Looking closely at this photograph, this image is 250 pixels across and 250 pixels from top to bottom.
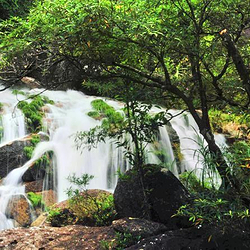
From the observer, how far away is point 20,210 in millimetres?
6504

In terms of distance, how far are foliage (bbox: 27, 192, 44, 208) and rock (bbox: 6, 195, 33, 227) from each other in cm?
16

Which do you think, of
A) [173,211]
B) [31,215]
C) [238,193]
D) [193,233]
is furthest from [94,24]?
[31,215]

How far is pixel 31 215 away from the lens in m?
6.56

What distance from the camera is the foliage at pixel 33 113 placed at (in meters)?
9.30

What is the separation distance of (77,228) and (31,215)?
2.55 meters

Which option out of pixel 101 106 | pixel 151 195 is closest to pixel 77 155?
pixel 101 106

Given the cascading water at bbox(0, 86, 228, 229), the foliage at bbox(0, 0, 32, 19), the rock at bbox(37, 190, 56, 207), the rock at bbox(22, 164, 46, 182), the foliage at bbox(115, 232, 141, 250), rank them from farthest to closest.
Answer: the foliage at bbox(0, 0, 32, 19), the cascading water at bbox(0, 86, 228, 229), the rock at bbox(22, 164, 46, 182), the rock at bbox(37, 190, 56, 207), the foliage at bbox(115, 232, 141, 250)

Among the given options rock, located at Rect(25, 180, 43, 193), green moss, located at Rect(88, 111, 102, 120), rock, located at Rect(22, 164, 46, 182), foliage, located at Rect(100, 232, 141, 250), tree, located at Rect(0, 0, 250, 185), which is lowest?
foliage, located at Rect(100, 232, 141, 250)

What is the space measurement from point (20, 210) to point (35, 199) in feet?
1.54

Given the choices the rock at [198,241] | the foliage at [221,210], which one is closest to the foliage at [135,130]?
the rock at [198,241]

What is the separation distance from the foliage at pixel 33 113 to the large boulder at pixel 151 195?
17.8 feet

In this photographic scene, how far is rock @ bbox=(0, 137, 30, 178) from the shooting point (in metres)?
7.73

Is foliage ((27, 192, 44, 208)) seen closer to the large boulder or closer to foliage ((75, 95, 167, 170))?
the large boulder

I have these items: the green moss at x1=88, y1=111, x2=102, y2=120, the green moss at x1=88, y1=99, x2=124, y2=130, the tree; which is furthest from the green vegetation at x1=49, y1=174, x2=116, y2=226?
the green moss at x1=88, y1=111, x2=102, y2=120
